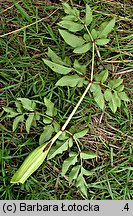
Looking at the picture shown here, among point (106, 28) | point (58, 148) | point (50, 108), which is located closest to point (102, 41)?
point (106, 28)

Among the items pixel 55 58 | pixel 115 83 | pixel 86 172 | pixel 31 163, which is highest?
pixel 55 58

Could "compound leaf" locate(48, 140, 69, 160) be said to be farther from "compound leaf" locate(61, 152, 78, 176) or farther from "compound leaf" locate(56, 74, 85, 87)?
"compound leaf" locate(56, 74, 85, 87)

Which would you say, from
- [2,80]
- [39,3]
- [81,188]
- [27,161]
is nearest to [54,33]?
[39,3]

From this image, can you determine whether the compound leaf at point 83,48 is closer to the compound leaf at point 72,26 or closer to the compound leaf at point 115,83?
the compound leaf at point 72,26

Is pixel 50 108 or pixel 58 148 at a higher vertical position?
pixel 50 108

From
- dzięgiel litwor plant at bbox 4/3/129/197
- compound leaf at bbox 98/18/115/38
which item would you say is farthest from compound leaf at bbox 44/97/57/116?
compound leaf at bbox 98/18/115/38

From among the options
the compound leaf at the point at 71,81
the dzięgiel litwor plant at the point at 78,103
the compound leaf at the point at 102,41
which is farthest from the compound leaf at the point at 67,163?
the compound leaf at the point at 102,41

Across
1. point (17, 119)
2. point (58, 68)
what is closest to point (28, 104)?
point (17, 119)

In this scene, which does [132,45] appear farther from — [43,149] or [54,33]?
[43,149]

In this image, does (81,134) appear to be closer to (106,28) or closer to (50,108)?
(50,108)
